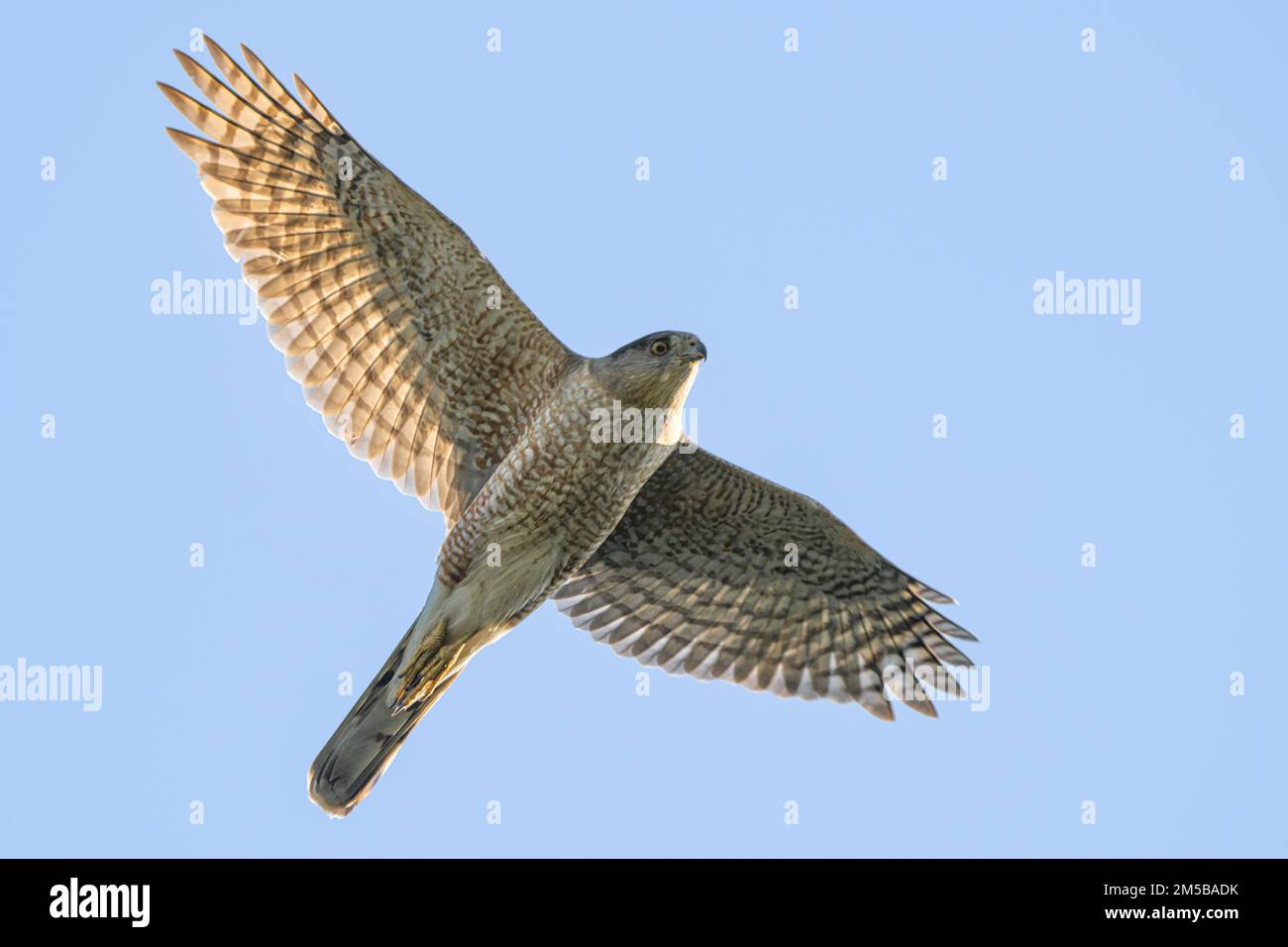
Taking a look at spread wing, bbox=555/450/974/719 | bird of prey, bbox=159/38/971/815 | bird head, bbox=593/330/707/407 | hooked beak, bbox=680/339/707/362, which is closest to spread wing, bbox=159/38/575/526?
bird of prey, bbox=159/38/971/815

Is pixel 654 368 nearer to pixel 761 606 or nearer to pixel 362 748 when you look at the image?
pixel 761 606

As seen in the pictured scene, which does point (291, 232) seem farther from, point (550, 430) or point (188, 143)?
point (550, 430)

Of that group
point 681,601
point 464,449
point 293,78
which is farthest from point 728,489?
point 293,78

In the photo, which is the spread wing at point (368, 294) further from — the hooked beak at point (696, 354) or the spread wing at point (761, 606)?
the spread wing at point (761, 606)

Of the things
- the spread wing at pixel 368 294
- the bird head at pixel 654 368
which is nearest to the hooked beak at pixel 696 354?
the bird head at pixel 654 368

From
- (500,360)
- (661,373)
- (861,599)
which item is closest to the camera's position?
(661,373)

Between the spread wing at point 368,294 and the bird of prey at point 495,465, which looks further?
the spread wing at point 368,294
